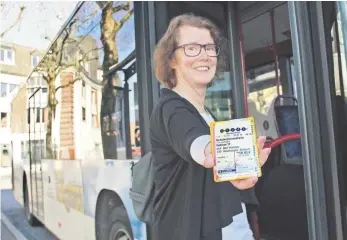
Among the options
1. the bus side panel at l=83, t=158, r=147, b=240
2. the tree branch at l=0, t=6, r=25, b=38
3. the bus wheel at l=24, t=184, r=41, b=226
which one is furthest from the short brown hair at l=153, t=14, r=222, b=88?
the bus wheel at l=24, t=184, r=41, b=226

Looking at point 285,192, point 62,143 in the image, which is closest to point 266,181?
point 285,192

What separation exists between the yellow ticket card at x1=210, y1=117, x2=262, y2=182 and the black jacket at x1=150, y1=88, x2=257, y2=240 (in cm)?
9

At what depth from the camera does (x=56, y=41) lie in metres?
3.81

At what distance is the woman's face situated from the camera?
4.11 ft

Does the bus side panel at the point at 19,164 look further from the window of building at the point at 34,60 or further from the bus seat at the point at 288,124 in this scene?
the bus seat at the point at 288,124

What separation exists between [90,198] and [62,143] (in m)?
0.83

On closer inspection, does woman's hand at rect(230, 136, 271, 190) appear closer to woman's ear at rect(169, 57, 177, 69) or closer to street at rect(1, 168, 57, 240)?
woman's ear at rect(169, 57, 177, 69)

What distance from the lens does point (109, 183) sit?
2.60m

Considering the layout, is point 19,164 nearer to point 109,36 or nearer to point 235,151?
point 109,36

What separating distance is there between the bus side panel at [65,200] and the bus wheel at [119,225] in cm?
31

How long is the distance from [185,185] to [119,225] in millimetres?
1558

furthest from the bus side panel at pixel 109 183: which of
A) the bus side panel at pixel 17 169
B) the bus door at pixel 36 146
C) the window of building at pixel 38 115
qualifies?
the bus side panel at pixel 17 169

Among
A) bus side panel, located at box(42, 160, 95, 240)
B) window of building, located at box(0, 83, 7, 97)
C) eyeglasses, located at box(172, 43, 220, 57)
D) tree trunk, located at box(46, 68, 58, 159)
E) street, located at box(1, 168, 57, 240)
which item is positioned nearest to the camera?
eyeglasses, located at box(172, 43, 220, 57)

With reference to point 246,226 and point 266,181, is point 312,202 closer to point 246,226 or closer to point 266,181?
point 246,226
